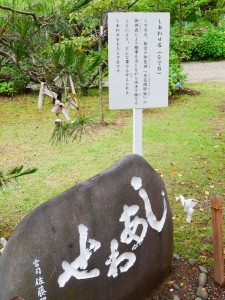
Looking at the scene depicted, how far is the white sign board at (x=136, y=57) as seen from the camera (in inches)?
128

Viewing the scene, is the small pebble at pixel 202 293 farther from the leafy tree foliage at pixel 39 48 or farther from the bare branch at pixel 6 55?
the bare branch at pixel 6 55

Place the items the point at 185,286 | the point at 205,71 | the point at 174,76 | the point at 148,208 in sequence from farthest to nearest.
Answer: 1. the point at 205,71
2. the point at 174,76
3. the point at 185,286
4. the point at 148,208

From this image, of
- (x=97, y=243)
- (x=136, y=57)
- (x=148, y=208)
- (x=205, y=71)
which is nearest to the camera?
(x=97, y=243)

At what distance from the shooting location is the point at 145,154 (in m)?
5.72

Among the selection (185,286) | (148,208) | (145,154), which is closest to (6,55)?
(148,208)

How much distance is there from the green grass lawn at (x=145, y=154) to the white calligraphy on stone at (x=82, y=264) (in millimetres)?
1121

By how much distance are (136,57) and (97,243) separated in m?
1.70

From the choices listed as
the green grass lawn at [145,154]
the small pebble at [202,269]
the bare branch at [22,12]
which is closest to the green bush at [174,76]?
the green grass lawn at [145,154]

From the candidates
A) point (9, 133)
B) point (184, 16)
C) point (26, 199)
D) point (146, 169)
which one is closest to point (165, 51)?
point (146, 169)

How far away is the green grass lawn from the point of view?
400 cm

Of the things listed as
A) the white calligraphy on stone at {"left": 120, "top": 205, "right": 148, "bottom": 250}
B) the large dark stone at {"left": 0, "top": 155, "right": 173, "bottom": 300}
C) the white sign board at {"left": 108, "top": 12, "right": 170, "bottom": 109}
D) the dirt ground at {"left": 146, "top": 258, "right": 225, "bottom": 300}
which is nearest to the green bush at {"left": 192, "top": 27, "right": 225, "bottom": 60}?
the white sign board at {"left": 108, "top": 12, "right": 170, "bottom": 109}

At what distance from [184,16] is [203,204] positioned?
7.63 metres

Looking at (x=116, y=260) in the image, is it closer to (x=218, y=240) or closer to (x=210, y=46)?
(x=218, y=240)

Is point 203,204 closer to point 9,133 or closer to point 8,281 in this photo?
point 8,281
